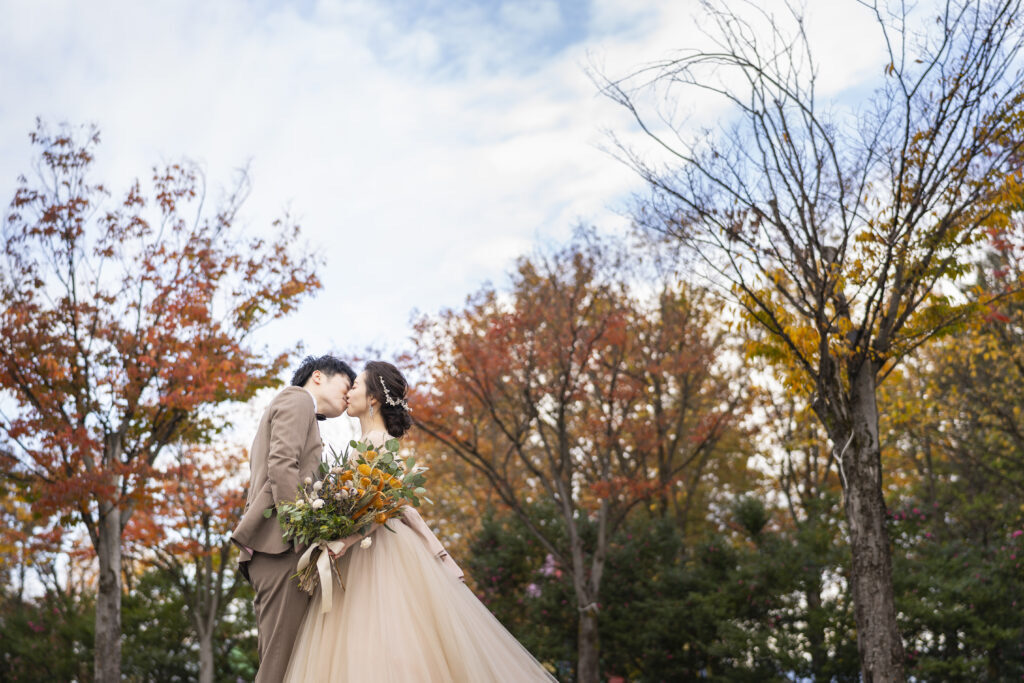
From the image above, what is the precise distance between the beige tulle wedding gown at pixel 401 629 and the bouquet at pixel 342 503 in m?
0.12

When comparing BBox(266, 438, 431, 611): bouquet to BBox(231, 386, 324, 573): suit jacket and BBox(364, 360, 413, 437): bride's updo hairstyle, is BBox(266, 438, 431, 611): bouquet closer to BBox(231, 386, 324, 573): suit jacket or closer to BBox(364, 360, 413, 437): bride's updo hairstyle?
BBox(231, 386, 324, 573): suit jacket

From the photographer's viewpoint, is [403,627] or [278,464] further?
[278,464]

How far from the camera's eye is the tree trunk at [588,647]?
11.6 m

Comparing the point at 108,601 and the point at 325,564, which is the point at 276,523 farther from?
the point at 108,601

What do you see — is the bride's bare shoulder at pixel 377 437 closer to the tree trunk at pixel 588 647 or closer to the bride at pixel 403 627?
the bride at pixel 403 627

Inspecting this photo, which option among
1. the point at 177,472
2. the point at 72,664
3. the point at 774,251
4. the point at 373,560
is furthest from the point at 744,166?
the point at 72,664

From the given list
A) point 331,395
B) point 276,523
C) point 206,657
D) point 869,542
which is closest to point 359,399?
point 331,395

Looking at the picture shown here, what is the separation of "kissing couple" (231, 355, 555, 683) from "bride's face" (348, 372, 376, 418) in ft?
0.60

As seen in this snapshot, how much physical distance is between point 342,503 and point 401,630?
0.68m

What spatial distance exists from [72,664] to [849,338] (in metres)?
14.2

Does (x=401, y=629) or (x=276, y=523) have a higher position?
(x=276, y=523)

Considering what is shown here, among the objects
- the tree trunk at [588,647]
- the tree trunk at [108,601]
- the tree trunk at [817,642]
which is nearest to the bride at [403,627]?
the tree trunk at [108,601]

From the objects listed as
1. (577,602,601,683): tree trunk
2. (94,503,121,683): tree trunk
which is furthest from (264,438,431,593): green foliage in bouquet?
(577,602,601,683): tree trunk

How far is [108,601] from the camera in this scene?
968 cm
